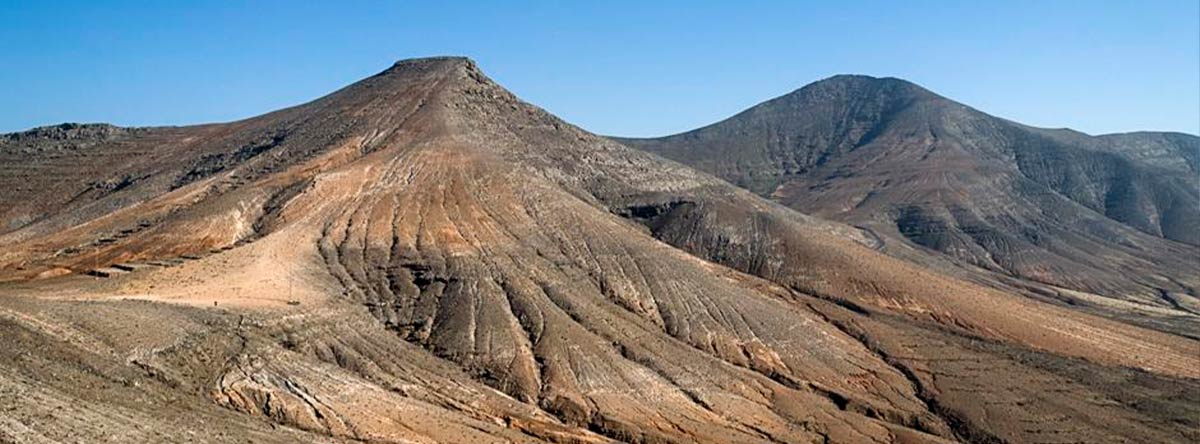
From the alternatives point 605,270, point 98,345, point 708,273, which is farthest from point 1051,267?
point 98,345

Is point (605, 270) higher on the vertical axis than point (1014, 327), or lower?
higher

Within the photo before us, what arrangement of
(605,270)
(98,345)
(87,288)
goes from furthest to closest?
(605,270) < (87,288) < (98,345)

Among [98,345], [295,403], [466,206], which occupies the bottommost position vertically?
[295,403]

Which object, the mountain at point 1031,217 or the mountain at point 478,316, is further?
the mountain at point 1031,217

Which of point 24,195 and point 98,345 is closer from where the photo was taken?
point 98,345

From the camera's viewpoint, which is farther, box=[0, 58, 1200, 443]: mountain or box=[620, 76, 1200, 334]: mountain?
box=[620, 76, 1200, 334]: mountain

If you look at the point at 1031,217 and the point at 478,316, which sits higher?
the point at 1031,217

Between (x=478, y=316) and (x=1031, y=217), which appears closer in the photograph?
(x=478, y=316)

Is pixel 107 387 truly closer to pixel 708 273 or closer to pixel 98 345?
pixel 98 345
